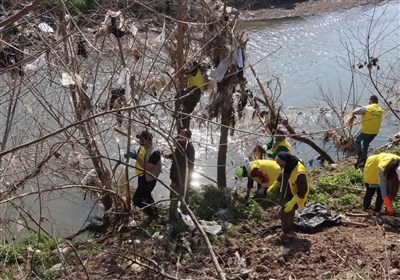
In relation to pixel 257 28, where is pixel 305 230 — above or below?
below

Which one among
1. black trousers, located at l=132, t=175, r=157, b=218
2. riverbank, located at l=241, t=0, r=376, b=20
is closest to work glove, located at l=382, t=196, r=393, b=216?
black trousers, located at l=132, t=175, r=157, b=218

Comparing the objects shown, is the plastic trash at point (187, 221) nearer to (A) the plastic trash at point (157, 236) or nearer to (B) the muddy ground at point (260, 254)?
(B) the muddy ground at point (260, 254)

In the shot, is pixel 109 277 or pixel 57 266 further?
pixel 57 266

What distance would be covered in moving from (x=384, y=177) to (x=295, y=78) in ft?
34.9

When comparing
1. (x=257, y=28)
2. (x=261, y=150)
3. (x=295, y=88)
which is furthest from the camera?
(x=257, y=28)

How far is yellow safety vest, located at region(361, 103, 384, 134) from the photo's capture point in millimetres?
9852

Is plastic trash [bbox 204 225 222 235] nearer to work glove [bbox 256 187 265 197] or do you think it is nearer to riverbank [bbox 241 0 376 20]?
work glove [bbox 256 187 265 197]

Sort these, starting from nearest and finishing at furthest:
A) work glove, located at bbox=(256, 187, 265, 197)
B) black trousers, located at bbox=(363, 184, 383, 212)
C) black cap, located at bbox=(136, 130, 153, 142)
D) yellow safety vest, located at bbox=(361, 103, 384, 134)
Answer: black cap, located at bbox=(136, 130, 153, 142)
black trousers, located at bbox=(363, 184, 383, 212)
work glove, located at bbox=(256, 187, 265, 197)
yellow safety vest, located at bbox=(361, 103, 384, 134)

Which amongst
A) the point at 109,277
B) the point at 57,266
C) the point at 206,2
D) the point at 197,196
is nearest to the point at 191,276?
the point at 109,277

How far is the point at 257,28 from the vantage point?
25531 mm

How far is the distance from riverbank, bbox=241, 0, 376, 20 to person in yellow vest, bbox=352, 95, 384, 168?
725 inches

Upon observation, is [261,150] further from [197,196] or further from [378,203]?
[378,203]

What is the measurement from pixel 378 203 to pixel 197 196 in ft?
8.95

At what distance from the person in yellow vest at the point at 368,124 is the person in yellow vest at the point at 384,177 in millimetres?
2008
